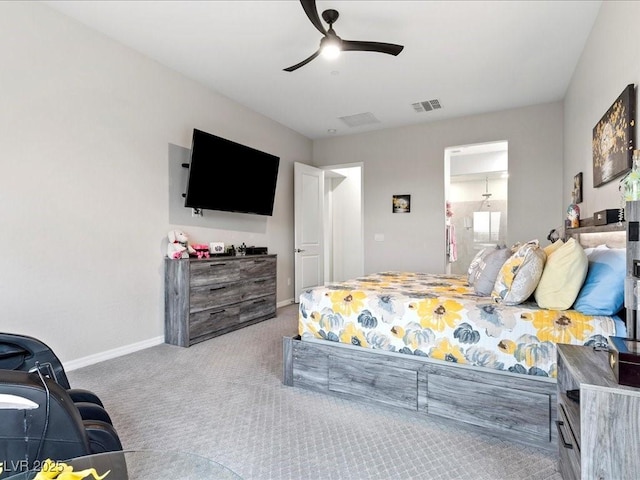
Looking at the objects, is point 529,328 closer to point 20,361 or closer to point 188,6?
point 20,361

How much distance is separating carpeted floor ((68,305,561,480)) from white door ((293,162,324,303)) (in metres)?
2.86

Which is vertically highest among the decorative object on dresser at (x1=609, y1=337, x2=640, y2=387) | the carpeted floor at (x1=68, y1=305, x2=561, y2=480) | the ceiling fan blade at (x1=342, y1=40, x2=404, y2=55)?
the ceiling fan blade at (x1=342, y1=40, x2=404, y2=55)

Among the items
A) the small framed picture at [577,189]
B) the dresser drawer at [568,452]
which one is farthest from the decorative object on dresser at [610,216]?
Answer: the small framed picture at [577,189]

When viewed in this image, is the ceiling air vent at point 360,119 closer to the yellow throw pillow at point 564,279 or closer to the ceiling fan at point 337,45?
the ceiling fan at point 337,45

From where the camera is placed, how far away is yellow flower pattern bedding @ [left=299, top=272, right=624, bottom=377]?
1.81 m

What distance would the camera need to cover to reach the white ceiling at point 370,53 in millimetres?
2732

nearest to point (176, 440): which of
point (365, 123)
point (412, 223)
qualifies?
point (412, 223)

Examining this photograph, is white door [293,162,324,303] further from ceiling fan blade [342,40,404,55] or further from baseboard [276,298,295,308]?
ceiling fan blade [342,40,404,55]

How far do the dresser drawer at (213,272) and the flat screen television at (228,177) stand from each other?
A: 63 cm

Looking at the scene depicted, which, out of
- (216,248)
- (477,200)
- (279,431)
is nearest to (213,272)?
(216,248)

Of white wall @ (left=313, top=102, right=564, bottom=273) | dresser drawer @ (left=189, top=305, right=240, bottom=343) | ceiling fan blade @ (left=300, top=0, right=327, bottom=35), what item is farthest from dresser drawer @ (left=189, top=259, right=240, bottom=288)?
white wall @ (left=313, top=102, right=564, bottom=273)

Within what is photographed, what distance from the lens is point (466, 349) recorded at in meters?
2.00

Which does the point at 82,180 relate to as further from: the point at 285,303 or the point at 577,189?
the point at 577,189

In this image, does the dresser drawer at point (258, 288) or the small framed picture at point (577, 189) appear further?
the dresser drawer at point (258, 288)
